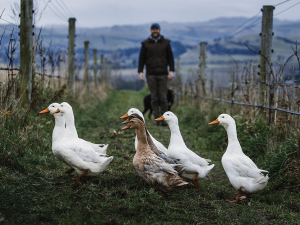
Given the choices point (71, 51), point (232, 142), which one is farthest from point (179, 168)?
point (71, 51)

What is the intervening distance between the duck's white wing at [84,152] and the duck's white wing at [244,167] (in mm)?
1751

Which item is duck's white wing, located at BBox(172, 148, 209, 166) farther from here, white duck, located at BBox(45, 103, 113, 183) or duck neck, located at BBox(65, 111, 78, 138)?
duck neck, located at BBox(65, 111, 78, 138)

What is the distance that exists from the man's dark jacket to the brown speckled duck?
4935 mm

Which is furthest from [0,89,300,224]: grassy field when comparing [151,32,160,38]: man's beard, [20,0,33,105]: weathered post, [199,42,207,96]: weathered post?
[199,42,207,96]: weathered post

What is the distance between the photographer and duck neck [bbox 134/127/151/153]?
3980 mm

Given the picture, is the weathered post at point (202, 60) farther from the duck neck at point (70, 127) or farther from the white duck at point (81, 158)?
the white duck at point (81, 158)

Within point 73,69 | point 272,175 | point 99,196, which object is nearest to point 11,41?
point 99,196

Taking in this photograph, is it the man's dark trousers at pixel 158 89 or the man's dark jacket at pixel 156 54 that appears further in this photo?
the man's dark trousers at pixel 158 89

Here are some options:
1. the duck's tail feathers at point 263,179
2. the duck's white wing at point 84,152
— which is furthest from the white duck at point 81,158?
the duck's tail feathers at point 263,179

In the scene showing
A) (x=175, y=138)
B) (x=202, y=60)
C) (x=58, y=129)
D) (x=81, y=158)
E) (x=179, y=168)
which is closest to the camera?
(x=179, y=168)

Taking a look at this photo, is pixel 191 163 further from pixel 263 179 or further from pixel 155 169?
pixel 263 179

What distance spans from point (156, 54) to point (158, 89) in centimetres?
107

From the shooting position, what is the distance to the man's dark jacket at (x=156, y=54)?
868 cm

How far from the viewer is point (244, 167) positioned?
388 centimetres
